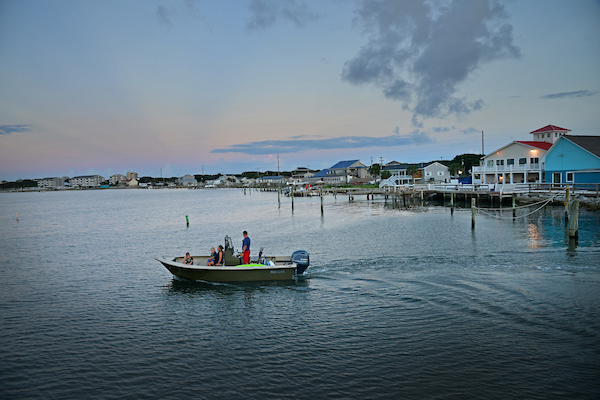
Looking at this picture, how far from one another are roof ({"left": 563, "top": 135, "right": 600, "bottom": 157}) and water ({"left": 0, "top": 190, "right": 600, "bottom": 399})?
29806mm

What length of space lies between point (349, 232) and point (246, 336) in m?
26.0

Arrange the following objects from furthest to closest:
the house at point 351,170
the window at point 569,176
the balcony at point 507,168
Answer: the house at point 351,170 → the balcony at point 507,168 → the window at point 569,176

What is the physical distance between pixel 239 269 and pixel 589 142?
55.4 meters

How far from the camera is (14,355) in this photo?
13.2m

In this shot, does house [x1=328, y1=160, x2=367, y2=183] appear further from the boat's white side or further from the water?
the boat's white side

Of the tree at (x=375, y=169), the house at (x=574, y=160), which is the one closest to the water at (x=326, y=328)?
the house at (x=574, y=160)

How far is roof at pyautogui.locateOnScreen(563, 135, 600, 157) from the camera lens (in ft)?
165

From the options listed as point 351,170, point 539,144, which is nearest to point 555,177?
point 539,144

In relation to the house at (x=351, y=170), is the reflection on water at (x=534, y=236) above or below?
below

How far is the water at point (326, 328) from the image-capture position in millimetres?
10805

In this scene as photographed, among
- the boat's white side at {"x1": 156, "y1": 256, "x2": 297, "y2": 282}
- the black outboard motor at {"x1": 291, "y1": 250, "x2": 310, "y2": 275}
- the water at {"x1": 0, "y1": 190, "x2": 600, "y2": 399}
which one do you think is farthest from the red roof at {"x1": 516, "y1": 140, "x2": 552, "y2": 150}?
the boat's white side at {"x1": 156, "y1": 256, "x2": 297, "y2": 282}

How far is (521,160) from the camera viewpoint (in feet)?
218

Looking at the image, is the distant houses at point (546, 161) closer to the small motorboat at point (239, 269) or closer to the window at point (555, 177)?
the window at point (555, 177)

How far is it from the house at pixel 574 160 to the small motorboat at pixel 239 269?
48.8 metres
